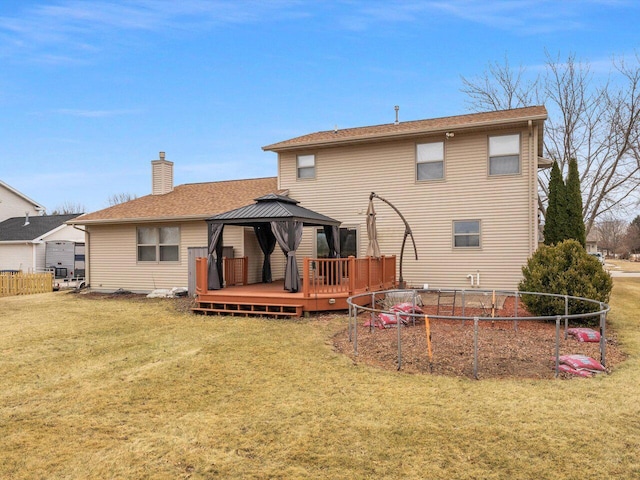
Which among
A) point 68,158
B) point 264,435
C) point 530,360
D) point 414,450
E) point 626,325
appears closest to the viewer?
point 414,450

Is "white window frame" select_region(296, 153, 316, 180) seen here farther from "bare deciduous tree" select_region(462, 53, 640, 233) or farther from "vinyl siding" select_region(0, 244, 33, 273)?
"vinyl siding" select_region(0, 244, 33, 273)

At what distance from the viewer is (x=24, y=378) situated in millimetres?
5641

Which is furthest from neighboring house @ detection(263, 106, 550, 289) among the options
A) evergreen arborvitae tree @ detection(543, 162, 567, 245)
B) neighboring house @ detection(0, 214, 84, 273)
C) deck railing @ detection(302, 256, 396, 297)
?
neighboring house @ detection(0, 214, 84, 273)

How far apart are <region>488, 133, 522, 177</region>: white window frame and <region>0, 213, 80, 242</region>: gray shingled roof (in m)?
23.2

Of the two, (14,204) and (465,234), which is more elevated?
(14,204)

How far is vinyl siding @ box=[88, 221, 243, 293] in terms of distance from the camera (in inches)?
569

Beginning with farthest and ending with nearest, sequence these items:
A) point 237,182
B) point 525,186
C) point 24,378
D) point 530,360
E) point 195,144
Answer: point 195,144 < point 237,182 < point 525,186 < point 530,360 < point 24,378

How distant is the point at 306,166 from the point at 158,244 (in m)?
5.65

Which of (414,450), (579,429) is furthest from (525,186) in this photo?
(414,450)

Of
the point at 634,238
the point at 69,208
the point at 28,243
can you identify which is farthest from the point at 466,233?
the point at 69,208

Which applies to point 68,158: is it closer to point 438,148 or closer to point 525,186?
point 438,148

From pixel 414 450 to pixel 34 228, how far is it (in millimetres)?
27974

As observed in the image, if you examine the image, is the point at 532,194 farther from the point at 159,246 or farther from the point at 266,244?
the point at 159,246

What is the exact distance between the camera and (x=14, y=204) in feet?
98.4
